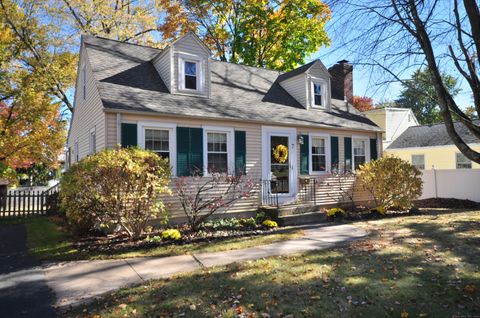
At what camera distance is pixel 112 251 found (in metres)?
7.26

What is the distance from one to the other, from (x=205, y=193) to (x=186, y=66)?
14.0 ft

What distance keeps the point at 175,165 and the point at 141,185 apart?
7.31ft

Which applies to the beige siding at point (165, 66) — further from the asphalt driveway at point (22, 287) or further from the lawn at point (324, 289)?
the lawn at point (324, 289)

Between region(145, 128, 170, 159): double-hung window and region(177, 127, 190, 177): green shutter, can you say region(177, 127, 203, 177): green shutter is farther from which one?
region(145, 128, 170, 159): double-hung window

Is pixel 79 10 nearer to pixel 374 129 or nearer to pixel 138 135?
pixel 138 135

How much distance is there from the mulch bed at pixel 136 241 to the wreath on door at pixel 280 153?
3184mm

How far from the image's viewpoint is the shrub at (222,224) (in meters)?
9.65

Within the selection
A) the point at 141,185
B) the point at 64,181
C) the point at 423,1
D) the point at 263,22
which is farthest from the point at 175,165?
the point at 263,22

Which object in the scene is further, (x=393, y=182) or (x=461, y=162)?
(x=461, y=162)

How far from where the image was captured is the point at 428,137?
21.1 metres

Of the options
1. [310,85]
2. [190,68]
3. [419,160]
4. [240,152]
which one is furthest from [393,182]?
[419,160]

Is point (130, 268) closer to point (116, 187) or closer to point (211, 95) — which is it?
point (116, 187)

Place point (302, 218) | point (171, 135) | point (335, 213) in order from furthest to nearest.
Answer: point (335, 213), point (302, 218), point (171, 135)

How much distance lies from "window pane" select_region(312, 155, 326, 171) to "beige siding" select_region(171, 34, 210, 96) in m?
4.63
